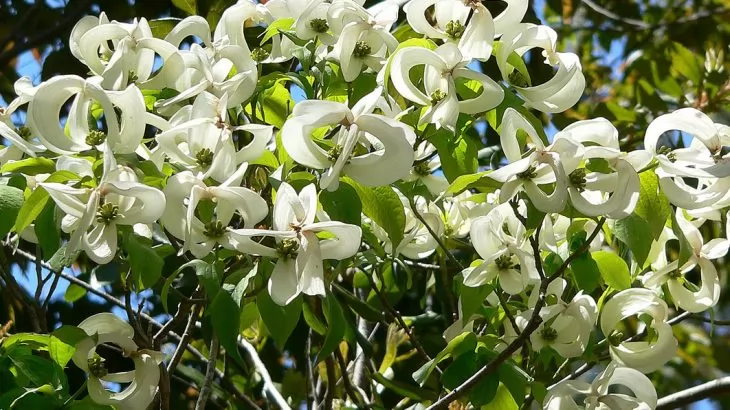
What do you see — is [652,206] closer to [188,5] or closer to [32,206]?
[32,206]

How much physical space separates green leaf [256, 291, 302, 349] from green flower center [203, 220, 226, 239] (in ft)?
0.24

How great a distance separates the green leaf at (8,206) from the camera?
88 cm

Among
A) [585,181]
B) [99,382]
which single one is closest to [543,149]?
[585,181]

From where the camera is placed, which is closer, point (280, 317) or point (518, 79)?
point (280, 317)

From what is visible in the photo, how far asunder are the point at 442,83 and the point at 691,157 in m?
0.24

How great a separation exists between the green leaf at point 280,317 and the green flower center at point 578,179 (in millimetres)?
267

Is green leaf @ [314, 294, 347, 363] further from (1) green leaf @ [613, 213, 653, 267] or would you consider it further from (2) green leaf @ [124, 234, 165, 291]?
(1) green leaf @ [613, 213, 653, 267]

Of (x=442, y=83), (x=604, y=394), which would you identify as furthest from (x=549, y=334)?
(x=442, y=83)

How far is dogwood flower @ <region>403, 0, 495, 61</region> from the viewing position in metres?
0.98

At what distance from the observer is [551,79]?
1007mm

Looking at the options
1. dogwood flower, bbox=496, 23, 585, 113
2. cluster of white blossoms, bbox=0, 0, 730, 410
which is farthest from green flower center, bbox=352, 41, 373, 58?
dogwood flower, bbox=496, 23, 585, 113

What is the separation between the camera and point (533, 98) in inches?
39.4

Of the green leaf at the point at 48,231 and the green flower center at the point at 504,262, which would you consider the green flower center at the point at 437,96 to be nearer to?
the green flower center at the point at 504,262

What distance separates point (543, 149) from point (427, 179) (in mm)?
296
